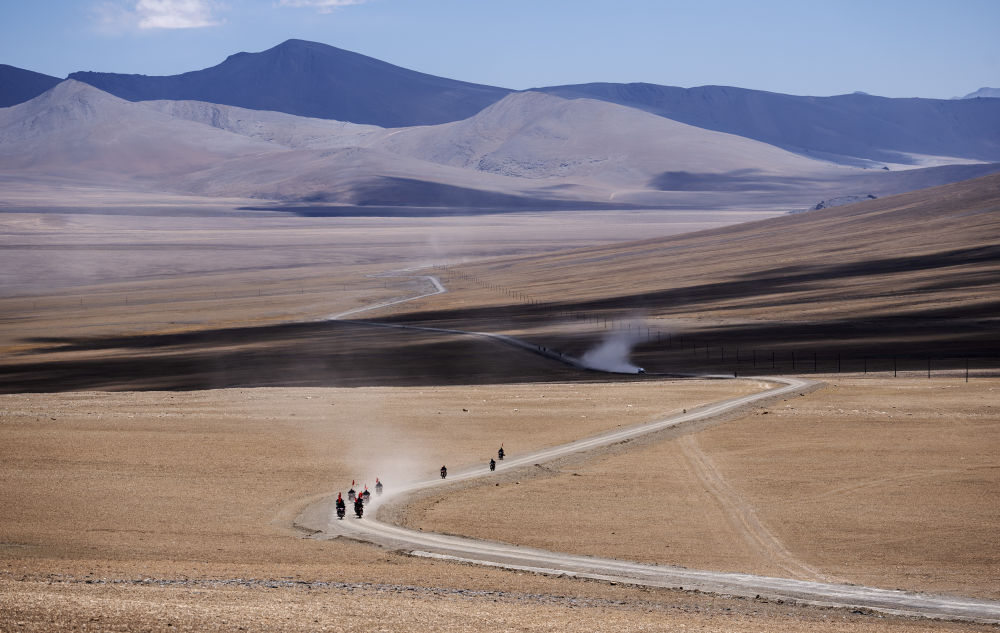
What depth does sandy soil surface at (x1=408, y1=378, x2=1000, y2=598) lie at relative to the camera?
99.2ft

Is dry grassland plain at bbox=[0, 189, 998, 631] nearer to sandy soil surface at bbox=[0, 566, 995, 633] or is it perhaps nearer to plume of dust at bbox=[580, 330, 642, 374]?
sandy soil surface at bbox=[0, 566, 995, 633]

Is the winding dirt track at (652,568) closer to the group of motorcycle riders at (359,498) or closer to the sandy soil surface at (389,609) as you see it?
the group of motorcycle riders at (359,498)

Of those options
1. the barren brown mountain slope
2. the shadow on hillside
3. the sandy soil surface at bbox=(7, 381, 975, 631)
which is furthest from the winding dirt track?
the barren brown mountain slope

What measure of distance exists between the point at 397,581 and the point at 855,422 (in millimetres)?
30484

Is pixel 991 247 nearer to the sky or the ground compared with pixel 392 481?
nearer to the sky

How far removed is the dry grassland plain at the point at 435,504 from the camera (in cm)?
2377

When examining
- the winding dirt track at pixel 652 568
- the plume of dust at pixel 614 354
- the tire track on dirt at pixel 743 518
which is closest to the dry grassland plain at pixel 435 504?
the tire track on dirt at pixel 743 518

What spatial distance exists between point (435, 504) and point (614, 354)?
2016 inches

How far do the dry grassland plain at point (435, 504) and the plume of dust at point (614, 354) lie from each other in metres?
4.70

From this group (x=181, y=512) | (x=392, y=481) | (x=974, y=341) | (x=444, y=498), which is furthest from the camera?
(x=974, y=341)

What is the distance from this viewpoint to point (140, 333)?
107250 millimetres

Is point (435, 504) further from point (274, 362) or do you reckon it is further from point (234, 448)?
point (274, 362)

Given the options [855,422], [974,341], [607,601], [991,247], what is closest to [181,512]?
[607,601]

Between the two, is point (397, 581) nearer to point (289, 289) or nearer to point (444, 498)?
point (444, 498)
